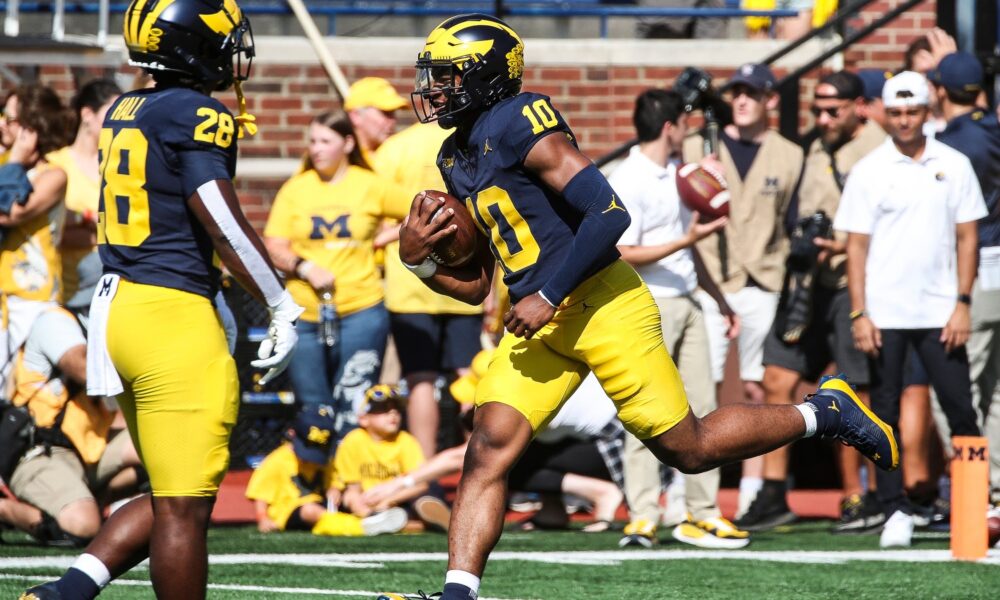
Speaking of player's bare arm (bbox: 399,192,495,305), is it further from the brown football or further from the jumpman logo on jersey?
→ the brown football

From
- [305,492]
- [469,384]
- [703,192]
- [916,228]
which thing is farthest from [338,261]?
[916,228]

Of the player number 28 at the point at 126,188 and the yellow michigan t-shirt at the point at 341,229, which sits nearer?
the player number 28 at the point at 126,188

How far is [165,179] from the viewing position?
4.33 metres

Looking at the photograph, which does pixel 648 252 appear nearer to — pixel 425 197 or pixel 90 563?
pixel 425 197

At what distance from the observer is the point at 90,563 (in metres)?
4.32

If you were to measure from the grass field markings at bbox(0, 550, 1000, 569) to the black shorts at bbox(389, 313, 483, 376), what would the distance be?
5.27ft

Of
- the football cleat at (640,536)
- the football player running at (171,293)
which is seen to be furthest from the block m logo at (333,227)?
the football player running at (171,293)

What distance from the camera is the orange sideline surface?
845 cm

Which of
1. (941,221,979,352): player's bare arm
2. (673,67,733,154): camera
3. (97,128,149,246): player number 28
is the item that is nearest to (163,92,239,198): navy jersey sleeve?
(97,128,149,246): player number 28

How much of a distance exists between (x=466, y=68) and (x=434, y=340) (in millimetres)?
3740

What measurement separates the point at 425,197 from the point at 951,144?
4079mm

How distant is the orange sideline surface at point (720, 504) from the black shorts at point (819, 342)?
36.5 inches

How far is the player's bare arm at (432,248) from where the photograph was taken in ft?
15.0

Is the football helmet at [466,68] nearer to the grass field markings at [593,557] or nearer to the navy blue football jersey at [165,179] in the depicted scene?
the navy blue football jersey at [165,179]
